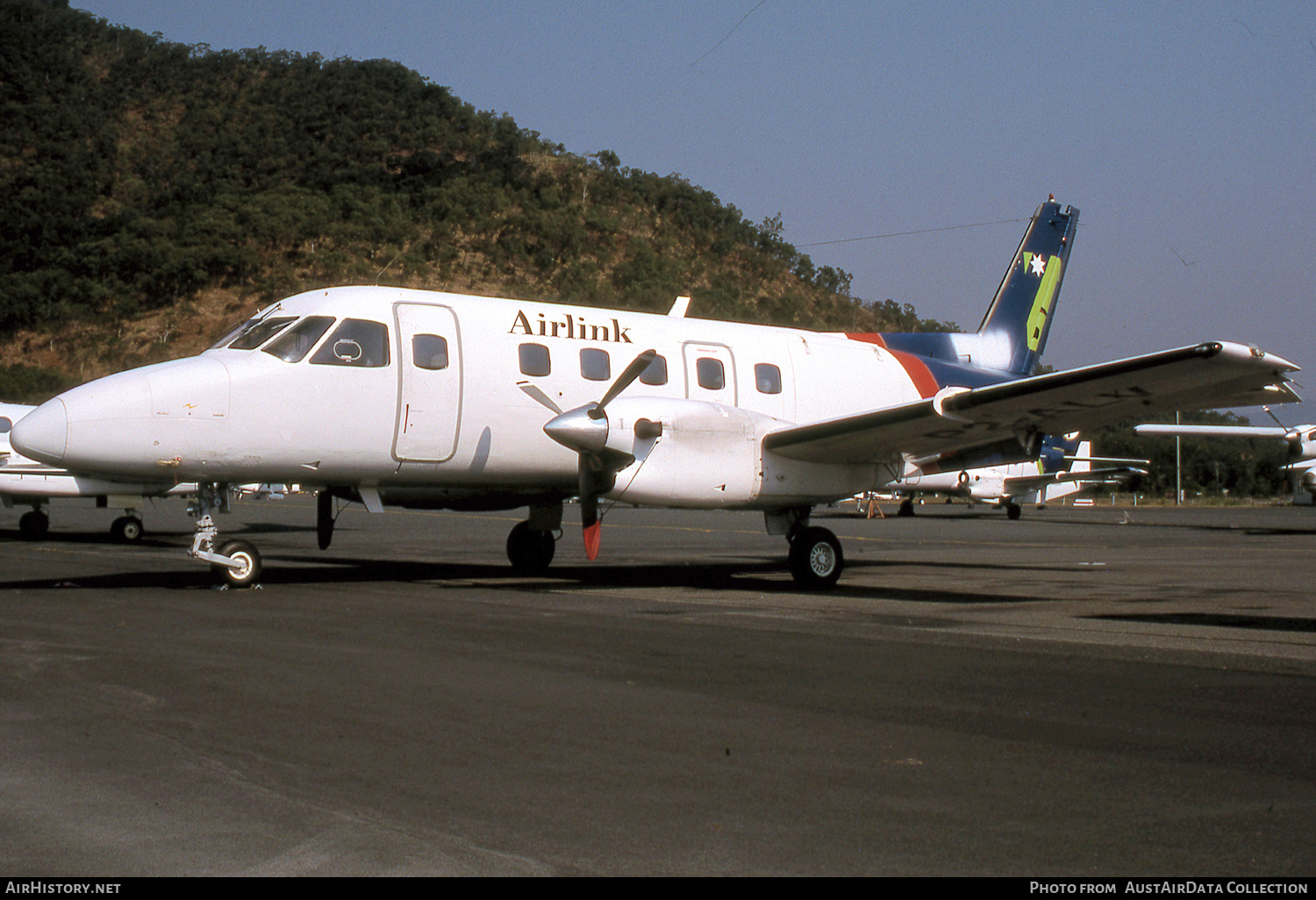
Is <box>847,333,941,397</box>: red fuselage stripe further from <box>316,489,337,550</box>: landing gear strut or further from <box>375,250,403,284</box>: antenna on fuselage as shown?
<box>375,250,403,284</box>: antenna on fuselage

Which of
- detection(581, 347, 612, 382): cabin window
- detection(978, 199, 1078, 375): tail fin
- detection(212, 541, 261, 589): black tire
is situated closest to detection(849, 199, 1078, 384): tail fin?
detection(978, 199, 1078, 375): tail fin

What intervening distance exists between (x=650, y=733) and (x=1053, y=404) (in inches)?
329

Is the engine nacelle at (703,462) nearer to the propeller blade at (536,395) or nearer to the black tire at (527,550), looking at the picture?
the propeller blade at (536,395)

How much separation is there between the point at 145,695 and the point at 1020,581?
11.2 meters

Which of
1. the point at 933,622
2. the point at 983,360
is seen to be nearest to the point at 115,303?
the point at 983,360

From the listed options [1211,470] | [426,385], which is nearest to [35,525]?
[426,385]

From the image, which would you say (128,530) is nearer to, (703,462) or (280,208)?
(703,462)

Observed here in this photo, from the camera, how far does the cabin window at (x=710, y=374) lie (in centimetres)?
1484

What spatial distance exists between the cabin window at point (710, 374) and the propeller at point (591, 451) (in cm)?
181

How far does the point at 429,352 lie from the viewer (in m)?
13.1

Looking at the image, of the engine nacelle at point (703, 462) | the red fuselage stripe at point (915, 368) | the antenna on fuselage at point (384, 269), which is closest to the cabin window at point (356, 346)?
the engine nacelle at point (703, 462)

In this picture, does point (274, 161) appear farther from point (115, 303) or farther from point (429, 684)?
point (429, 684)

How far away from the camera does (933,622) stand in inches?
395

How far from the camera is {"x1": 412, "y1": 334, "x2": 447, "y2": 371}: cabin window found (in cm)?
1298
